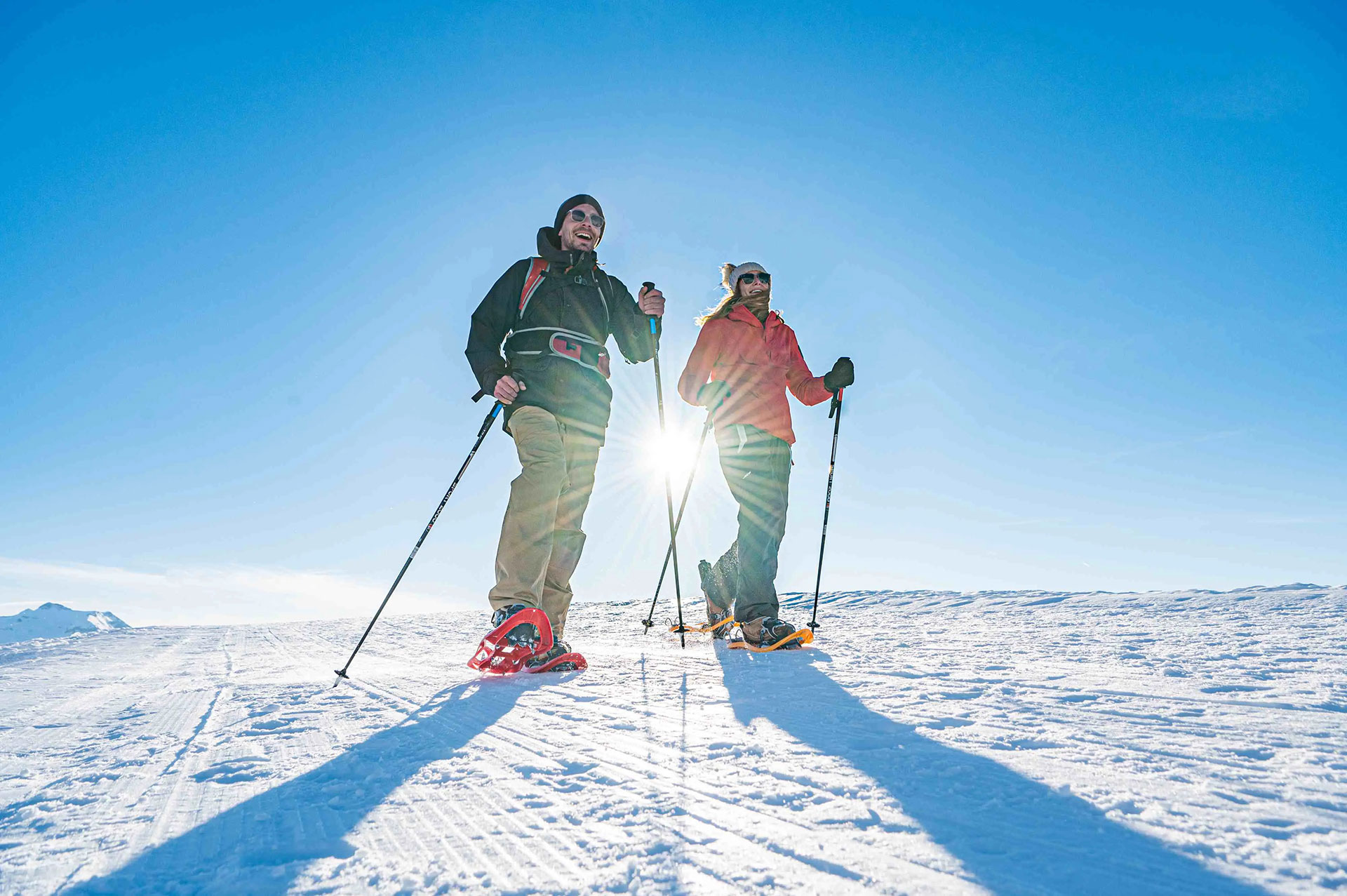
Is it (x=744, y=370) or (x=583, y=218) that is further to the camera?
(x=744, y=370)

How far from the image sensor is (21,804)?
1.37 meters

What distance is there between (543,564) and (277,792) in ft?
6.90

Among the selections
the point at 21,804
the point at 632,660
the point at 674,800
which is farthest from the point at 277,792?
the point at 632,660

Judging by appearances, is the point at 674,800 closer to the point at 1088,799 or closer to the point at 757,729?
the point at 757,729

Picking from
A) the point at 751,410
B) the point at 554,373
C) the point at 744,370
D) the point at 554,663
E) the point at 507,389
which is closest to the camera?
the point at 554,663

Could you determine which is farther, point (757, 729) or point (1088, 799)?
point (757, 729)

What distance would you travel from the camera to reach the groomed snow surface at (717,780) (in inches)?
38.6

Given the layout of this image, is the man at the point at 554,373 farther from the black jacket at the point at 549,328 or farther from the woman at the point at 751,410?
the woman at the point at 751,410

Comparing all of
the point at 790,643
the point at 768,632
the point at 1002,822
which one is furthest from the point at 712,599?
the point at 1002,822

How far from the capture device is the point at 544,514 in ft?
11.6

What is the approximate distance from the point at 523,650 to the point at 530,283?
2.24 meters

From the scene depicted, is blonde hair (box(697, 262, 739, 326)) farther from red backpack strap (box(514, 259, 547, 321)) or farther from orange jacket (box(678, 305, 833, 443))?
red backpack strap (box(514, 259, 547, 321))

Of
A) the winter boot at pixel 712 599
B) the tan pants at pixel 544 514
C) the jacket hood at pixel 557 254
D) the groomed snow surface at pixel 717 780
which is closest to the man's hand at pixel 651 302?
the jacket hood at pixel 557 254

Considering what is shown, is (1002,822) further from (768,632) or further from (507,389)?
(507,389)
